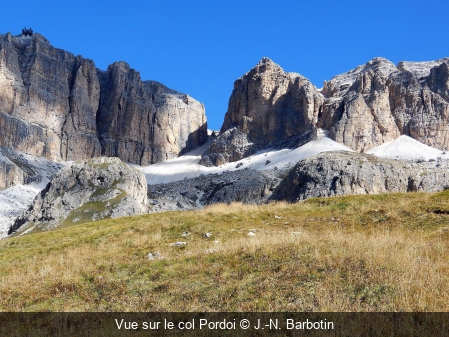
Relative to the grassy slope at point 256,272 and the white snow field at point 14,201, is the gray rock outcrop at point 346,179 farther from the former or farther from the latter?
the white snow field at point 14,201

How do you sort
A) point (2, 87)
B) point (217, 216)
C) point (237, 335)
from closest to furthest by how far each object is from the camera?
point (237, 335)
point (217, 216)
point (2, 87)

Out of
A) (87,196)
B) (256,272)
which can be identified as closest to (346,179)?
(87,196)

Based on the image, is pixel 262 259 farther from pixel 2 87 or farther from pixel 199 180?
pixel 2 87

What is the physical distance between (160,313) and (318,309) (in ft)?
13.2

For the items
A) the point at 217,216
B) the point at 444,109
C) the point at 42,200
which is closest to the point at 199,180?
the point at 42,200

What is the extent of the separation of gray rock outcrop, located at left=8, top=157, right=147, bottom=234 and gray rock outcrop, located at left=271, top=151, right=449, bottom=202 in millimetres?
36950

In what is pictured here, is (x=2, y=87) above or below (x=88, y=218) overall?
above

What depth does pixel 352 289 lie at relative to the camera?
391 inches

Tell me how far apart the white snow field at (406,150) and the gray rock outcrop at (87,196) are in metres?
122
